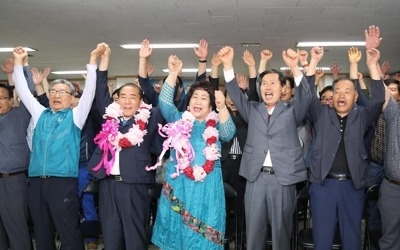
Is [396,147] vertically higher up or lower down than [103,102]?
lower down

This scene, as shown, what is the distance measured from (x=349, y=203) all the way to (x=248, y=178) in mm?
788

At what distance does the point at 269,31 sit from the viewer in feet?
25.6

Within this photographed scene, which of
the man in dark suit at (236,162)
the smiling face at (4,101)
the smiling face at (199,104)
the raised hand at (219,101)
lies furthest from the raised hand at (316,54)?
the smiling face at (4,101)

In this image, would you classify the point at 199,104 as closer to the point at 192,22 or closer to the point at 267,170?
the point at 267,170

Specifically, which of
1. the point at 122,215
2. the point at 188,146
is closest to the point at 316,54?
the point at 188,146

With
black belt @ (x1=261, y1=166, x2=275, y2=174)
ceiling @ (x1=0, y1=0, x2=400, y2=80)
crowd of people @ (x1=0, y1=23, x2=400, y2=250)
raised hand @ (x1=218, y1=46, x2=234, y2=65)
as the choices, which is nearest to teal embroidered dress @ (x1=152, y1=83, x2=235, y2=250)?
crowd of people @ (x1=0, y1=23, x2=400, y2=250)

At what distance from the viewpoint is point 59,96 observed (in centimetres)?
335

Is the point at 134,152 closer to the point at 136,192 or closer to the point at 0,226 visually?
the point at 136,192

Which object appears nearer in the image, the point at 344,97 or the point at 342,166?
the point at 342,166

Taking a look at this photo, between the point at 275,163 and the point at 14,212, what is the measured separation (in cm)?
229

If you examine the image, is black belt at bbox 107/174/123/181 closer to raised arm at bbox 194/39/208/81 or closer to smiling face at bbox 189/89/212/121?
smiling face at bbox 189/89/212/121

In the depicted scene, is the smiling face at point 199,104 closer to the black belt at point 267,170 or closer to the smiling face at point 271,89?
the smiling face at point 271,89

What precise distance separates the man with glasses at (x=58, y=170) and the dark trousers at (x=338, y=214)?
6.33ft

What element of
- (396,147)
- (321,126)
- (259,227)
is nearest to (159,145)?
(259,227)
